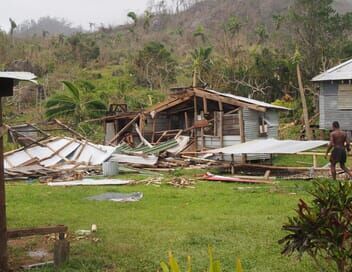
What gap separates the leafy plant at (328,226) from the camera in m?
4.38

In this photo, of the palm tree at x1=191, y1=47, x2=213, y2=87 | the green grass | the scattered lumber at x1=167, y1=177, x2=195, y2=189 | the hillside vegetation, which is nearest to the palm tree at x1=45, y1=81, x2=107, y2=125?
the hillside vegetation

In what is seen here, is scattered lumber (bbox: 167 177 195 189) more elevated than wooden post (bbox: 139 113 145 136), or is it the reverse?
wooden post (bbox: 139 113 145 136)

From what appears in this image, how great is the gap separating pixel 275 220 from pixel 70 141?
45.5ft

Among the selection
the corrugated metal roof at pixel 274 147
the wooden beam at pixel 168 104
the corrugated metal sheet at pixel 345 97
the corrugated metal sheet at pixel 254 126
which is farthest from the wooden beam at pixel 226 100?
the corrugated metal sheet at pixel 345 97

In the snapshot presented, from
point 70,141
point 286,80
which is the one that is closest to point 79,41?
point 286,80

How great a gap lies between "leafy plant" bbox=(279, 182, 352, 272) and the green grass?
214 centimetres

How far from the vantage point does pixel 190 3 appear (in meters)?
106

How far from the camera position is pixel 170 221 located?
9.93 meters

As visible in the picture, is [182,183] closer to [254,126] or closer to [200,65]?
[254,126]

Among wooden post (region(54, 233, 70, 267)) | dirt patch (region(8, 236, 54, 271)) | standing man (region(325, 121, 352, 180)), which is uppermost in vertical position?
standing man (region(325, 121, 352, 180))

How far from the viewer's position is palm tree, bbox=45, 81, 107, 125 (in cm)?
2903

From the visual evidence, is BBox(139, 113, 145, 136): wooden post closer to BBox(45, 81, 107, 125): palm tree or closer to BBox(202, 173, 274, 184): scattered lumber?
BBox(45, 81, 107, 125): palm tree

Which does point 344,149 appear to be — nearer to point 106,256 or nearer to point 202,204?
point 202,204

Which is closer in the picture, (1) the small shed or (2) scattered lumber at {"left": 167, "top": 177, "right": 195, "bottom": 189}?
(2) scattered lumber at {"left": 167, "top": 177, "right": 195, "bottom": 189}
